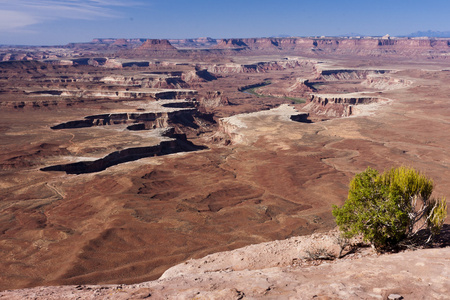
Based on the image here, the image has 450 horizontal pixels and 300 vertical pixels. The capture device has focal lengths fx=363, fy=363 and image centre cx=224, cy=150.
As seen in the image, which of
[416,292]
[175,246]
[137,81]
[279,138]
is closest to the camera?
[416,292]

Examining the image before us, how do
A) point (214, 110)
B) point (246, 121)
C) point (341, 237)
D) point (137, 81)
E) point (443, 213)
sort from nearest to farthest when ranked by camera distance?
point (443, 213)
point (341, 237)
point (246, 121)
point (214, 110)
point (137, 81)

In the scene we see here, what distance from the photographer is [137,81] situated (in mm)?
175500

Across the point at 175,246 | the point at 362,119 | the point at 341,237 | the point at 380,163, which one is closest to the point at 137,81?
the point at 362,119

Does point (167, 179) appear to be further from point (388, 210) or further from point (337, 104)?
point (337, 104)

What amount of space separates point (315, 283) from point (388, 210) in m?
6.75

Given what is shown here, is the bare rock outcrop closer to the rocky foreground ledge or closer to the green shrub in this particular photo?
the green shrub

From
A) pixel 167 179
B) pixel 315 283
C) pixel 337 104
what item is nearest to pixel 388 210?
pixel 315 283

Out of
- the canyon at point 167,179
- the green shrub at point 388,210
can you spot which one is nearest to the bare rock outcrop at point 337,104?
the canyon at point 167,179

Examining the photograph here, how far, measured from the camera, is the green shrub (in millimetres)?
19734

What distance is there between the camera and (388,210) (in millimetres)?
19859

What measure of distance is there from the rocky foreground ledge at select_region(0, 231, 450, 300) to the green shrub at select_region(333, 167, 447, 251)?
147cm

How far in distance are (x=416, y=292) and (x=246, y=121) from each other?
81.0m

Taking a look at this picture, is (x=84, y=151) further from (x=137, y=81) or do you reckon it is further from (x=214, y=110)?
(x=137, y=81)

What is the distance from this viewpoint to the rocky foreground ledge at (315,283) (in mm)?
14766
